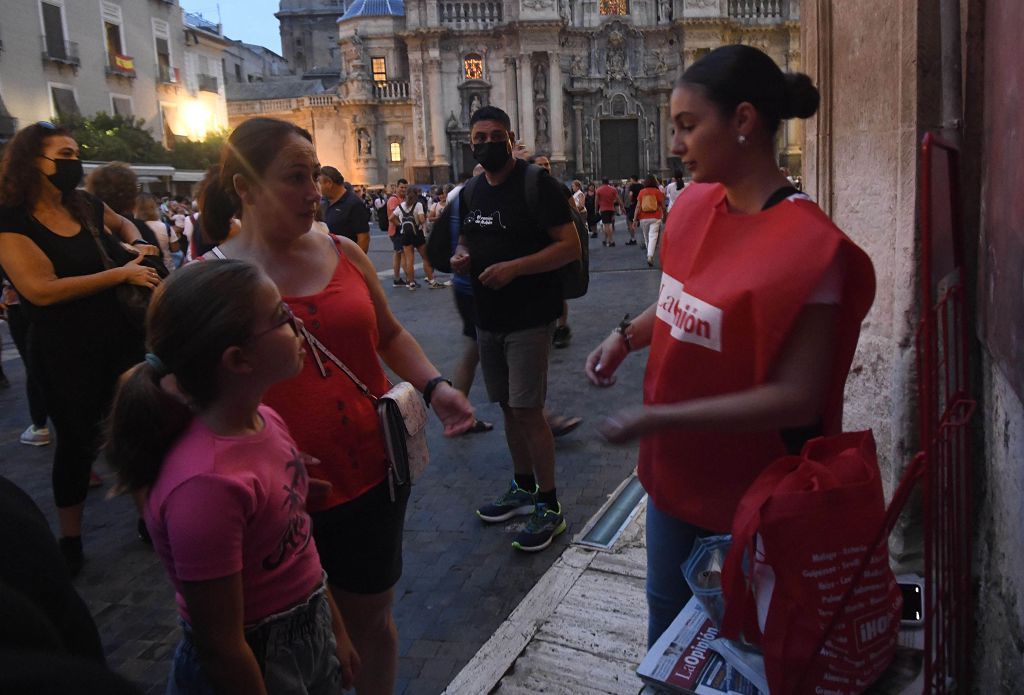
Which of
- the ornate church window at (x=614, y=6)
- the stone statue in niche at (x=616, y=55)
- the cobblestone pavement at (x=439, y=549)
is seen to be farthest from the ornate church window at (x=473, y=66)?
the cobblestone pavement at (x=439, y=549)

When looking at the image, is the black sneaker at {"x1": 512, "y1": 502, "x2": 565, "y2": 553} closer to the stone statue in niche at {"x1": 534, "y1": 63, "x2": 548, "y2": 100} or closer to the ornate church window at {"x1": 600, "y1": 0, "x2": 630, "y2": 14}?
the stone statue in niche at {"x1": 534, "y1": 63, "x2": 548, "y2": 100}

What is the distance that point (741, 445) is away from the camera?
6.15 feet

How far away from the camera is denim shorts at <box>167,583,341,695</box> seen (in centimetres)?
175

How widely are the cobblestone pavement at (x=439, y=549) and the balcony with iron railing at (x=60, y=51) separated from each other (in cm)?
2927

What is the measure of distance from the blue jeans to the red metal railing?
1.69 feet

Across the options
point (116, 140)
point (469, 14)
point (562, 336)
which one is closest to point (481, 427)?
point (562, 336)

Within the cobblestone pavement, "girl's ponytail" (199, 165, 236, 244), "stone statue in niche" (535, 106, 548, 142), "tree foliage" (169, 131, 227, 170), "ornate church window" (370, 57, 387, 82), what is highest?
"ornate church window" (370, 57, 387, 82)

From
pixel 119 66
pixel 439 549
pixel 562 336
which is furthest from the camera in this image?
pixel 119 66

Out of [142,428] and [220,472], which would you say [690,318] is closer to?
[220,472]

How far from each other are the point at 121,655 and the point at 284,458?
2100 millimetres

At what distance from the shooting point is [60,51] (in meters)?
32.0

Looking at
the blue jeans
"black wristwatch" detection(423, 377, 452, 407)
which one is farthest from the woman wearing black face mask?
the blue jeans

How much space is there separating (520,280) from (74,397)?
222 cm

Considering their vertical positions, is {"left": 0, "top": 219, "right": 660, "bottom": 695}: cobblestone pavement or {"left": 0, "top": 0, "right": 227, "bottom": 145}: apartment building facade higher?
{"left": 0, "top": 0, "right": 227, "bottom": 145}: apartment building facade
